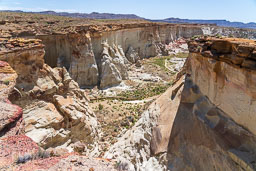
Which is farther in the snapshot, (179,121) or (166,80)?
(166,80)

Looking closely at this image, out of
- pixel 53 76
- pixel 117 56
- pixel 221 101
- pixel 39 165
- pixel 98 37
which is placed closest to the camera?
pixel 39 165

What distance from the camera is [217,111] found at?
26.4ft

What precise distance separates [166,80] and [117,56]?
8.72 m

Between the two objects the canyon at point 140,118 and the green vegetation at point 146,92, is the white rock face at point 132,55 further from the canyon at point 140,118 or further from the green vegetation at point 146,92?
the canyon at point 140,118

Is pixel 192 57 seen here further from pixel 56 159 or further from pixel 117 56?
pixel 117 56

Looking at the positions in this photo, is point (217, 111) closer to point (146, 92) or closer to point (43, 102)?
point (43, 102)

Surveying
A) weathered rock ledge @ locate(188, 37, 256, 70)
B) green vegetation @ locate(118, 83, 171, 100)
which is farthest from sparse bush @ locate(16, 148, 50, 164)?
green vegetation @ locate(118, 83, 171, 100)

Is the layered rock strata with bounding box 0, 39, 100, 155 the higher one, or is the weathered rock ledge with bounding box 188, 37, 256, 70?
the weathered rock ledge with bounding box 188, 37, 256, 70

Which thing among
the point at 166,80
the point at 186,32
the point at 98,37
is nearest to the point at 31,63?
the point at 98,37

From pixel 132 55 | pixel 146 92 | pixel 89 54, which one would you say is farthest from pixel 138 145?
pixel 132 55

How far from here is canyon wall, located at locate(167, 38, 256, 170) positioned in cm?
656

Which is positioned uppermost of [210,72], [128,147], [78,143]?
[210,72]

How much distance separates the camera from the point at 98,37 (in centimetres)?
3092

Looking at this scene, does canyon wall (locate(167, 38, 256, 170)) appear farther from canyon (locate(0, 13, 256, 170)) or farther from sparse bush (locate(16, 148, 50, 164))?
sparse bush (locate(16, 148, 50, 164))
